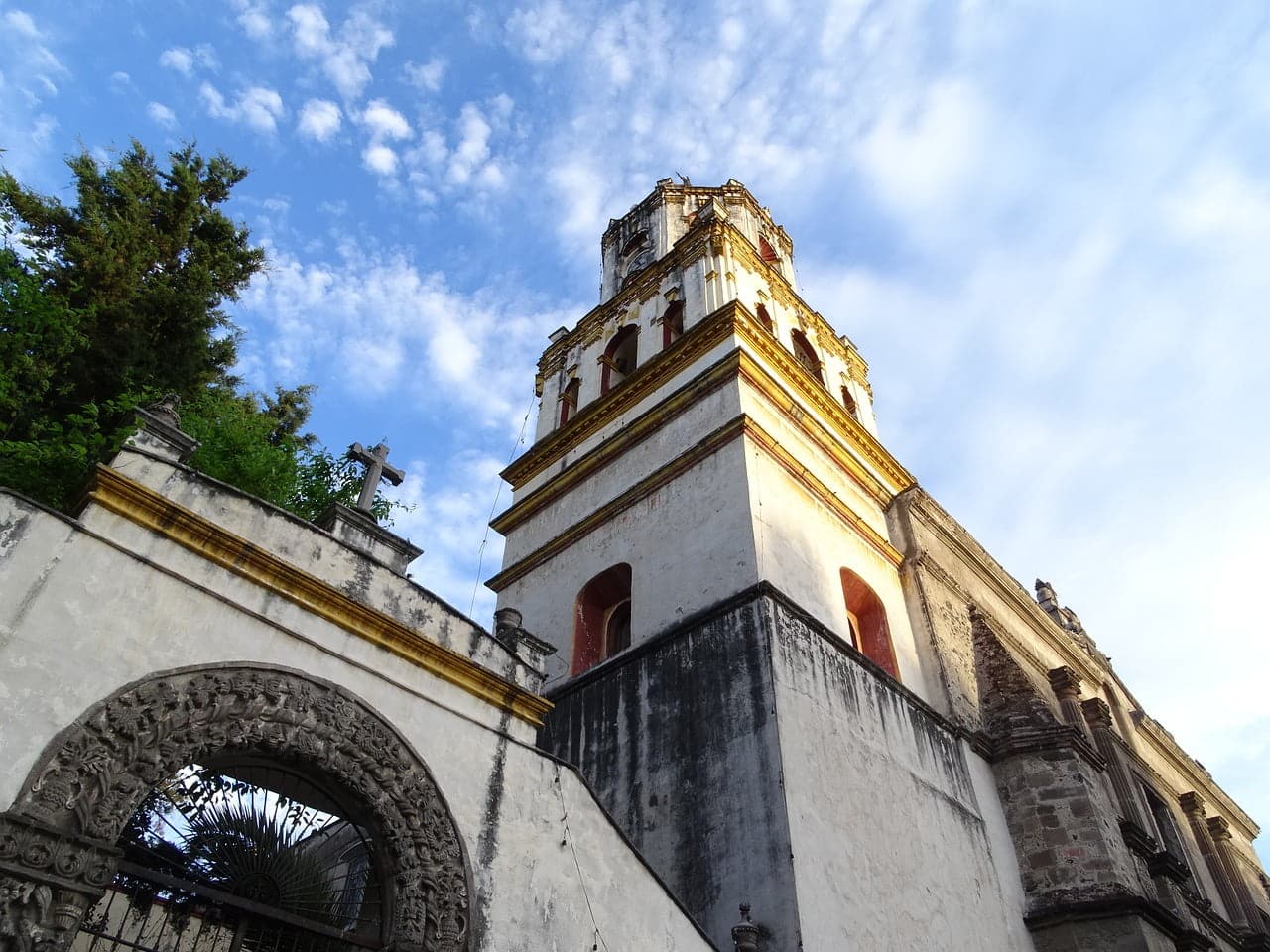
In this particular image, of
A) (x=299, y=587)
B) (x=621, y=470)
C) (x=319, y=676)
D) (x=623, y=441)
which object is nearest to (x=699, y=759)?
(x=319, y=676)

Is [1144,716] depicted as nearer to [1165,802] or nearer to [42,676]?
[1165,802]

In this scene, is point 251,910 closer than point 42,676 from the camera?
No

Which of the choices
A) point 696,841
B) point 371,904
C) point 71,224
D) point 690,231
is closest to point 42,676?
point 371,904

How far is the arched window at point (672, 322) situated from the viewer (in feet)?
53.1

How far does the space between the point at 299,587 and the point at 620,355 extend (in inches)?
476

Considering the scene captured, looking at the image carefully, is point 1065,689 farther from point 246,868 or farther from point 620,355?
point 246,868

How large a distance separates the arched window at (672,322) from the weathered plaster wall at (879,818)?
732cm

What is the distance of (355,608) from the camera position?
6.36 metres

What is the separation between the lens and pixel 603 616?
13.1 m

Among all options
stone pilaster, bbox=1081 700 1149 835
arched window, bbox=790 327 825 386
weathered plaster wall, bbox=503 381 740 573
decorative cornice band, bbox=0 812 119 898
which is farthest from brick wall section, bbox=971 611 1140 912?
decorative cornice band, bbox=0 812 119 898

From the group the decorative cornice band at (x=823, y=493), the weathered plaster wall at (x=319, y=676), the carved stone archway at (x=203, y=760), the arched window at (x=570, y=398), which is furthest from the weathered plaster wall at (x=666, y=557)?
the carved stone archway at (x=203, y=760)

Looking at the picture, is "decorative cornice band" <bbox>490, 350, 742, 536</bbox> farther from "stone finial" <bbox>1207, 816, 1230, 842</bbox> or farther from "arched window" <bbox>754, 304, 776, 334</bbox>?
"stone finial" <bbox>1207, 816, 1230, 842</bbox>

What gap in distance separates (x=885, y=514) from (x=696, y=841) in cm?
774

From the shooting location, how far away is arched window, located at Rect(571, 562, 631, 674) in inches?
494
